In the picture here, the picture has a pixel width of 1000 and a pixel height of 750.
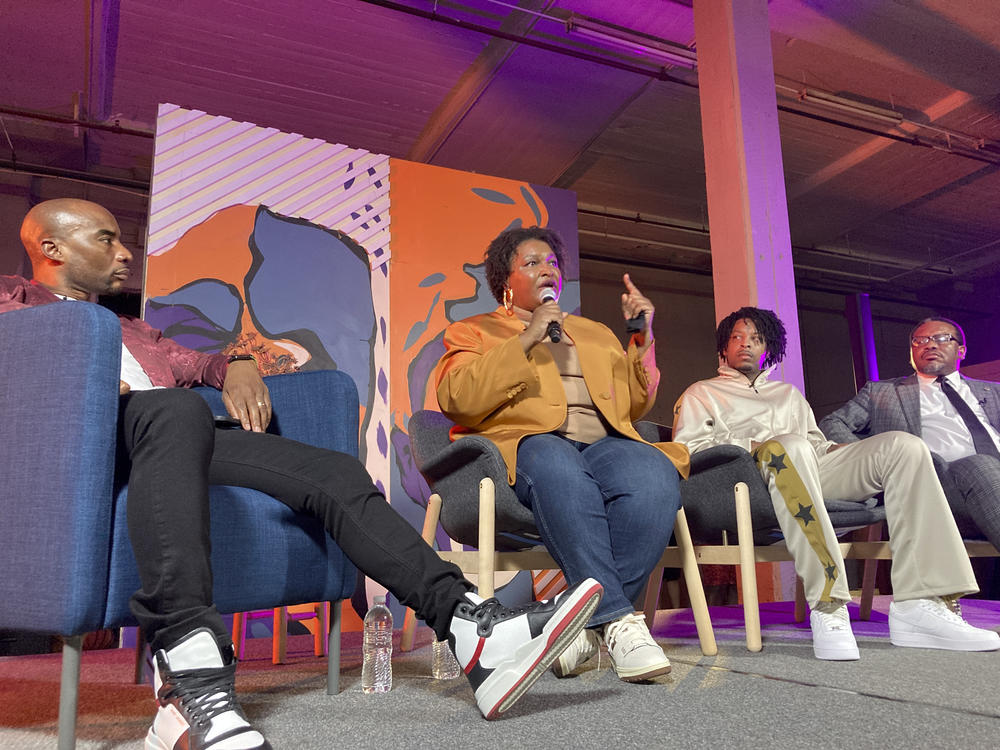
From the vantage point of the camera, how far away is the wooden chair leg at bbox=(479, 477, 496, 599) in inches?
77.1

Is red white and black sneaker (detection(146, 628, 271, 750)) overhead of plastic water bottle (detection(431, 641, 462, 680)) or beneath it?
overhead

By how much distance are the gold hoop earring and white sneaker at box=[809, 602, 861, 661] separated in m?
1.23

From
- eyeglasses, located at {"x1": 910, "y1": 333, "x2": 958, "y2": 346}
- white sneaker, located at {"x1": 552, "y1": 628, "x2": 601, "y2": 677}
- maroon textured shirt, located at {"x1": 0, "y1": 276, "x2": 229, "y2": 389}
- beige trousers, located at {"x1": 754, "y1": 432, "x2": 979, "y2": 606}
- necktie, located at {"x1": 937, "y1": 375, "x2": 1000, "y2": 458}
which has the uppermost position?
eyeglasses, located at {"x1": 910, "y1": 333, "x2": 958, "y2": 346}

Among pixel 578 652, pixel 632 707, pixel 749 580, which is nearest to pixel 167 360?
pixel 578 652

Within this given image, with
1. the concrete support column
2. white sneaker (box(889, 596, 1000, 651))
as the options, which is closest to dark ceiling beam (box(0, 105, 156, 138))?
the concrete support column

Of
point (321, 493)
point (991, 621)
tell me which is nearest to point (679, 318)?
point (991, 621)

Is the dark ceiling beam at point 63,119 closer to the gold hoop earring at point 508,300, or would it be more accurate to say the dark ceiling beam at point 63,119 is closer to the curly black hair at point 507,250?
the curly black hair at point 507,250

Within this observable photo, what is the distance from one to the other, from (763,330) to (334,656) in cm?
214

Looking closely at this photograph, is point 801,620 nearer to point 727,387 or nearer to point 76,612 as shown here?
point 727,387

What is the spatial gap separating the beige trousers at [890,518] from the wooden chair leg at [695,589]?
29 centimetres

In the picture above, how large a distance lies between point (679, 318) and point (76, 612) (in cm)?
953

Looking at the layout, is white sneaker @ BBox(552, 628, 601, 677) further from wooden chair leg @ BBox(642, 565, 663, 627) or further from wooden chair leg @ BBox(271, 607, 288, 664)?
wooden chair leg @ BBox(271, 607, 288, 664)

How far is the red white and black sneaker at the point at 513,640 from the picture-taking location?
1.35 meters

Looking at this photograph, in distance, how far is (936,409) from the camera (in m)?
3.03
